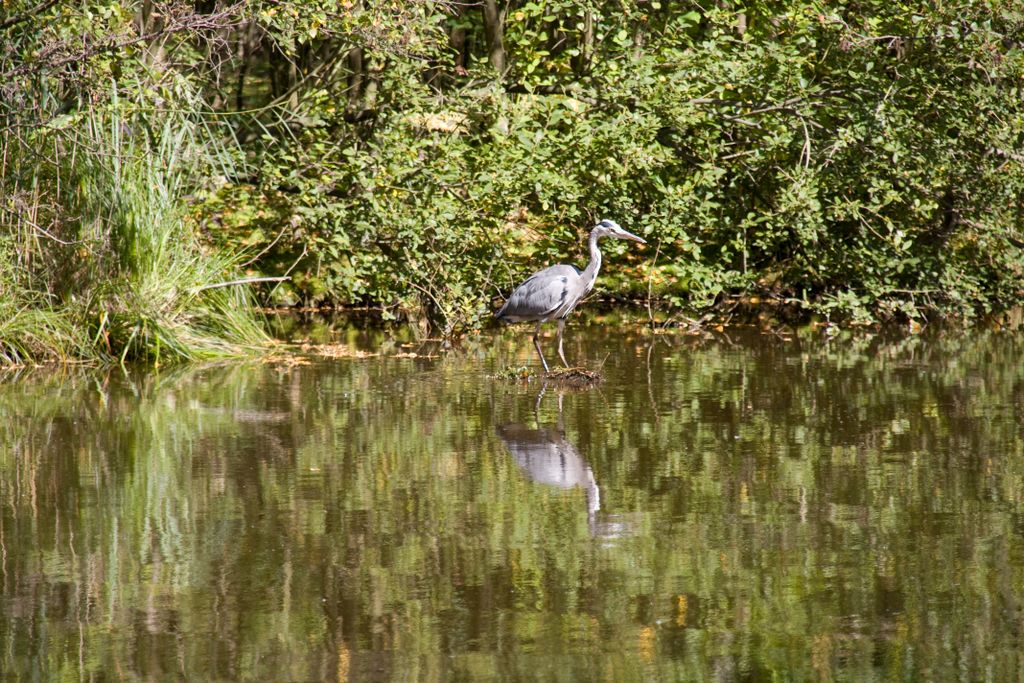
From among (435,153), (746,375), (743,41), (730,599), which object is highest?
(743,41)

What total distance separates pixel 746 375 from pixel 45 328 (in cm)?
605

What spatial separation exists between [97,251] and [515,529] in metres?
7.16

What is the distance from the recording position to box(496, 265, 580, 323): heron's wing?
39.8 feet

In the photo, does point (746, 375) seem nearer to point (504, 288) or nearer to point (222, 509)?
point (504, 288)

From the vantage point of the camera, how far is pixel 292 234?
1552 cm

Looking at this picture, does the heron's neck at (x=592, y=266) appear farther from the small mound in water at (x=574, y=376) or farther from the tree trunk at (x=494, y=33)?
the tree trunk at (x=494, y=33)

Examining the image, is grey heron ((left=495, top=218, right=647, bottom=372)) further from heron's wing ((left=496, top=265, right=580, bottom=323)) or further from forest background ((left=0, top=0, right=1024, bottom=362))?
forest background ((left=0, top=0, right=1024, bottom=362))

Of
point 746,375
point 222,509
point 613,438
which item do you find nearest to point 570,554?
point 222,509

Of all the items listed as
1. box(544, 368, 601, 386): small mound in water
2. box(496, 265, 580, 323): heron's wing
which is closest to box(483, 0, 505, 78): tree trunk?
box(496, 265, 580, 323): heron's wing

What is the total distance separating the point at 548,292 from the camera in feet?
39.8

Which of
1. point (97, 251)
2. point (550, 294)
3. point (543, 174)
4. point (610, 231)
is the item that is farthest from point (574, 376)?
point (97, 251)

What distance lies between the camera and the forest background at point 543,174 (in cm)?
1267

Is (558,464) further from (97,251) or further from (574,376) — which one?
(97,251)

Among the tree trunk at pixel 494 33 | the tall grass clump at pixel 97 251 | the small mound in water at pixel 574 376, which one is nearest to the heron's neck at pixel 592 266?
the small mound in water at pixel 574 376
